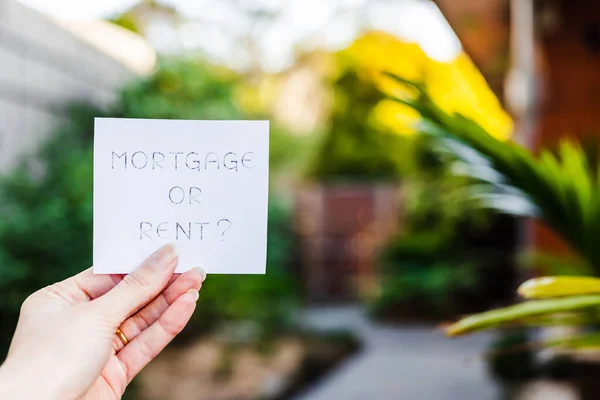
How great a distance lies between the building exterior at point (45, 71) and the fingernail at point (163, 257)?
2.26 metres

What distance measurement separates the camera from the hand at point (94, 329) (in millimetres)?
780

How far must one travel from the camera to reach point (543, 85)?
185 inches

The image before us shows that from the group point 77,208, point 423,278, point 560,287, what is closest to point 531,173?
point 560,287

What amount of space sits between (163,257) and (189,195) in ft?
0.25

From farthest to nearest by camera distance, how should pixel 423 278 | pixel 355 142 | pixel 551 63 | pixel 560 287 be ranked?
pixel 355 142
pixel 423 278
pixel 551 63
pixel 560 287

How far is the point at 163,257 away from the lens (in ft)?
2.84

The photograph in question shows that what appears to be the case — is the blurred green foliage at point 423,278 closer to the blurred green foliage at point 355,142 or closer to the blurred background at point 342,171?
the blurred background at point 342,171

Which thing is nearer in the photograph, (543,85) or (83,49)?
(83,49)

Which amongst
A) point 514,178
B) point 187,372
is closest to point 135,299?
point 514,178

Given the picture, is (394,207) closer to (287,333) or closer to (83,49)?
(287,333)

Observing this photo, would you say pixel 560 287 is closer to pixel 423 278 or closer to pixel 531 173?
pixel 531 173

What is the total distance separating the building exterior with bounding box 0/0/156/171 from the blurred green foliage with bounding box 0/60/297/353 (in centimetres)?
8

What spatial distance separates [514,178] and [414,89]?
0.22 meters

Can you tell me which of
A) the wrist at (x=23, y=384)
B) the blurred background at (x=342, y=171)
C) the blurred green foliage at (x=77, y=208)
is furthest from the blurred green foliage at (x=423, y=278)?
the wrist at (x=23, y=384)
